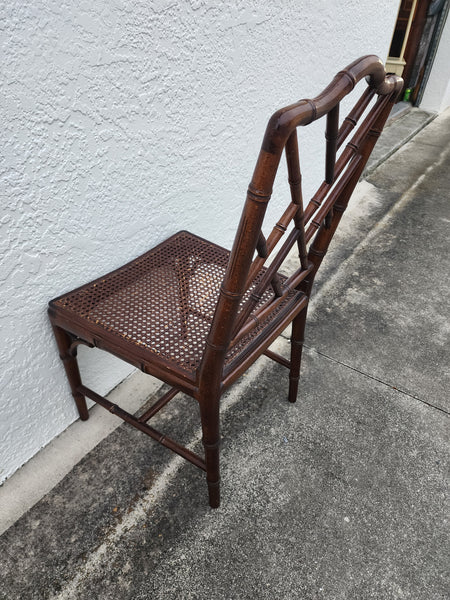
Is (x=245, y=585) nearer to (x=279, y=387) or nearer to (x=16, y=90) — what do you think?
(x=279, y=387)

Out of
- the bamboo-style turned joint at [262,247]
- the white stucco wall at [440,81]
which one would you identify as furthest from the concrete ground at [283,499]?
the white stucco wall at [440,81]

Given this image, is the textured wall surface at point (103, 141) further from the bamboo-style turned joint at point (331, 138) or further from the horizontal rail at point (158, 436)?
the bamboo-style turned joint at point (331, 138)

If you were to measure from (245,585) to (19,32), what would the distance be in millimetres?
1563

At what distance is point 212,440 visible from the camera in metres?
1.22

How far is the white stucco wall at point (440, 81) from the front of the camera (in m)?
5.14

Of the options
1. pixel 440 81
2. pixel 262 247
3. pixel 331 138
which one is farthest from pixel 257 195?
pixel 440 81

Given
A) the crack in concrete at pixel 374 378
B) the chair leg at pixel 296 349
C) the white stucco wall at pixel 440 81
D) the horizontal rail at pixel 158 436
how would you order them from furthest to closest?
1. the white stucco wall at pixel 440 81
2. the crack in concrete at pixel 374 378
3. the chair leg at pixel 296 349
4. the horizontal rail at pixel 158 436

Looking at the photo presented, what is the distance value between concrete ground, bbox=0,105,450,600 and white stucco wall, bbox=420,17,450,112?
15.0 feet

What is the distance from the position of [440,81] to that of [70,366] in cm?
590

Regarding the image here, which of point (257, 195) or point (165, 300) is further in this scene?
point (165, 300)

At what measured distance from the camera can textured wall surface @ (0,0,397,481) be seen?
110 centimetres

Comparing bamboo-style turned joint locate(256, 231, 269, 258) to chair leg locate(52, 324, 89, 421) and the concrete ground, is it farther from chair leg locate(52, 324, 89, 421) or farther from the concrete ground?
the concrete ground

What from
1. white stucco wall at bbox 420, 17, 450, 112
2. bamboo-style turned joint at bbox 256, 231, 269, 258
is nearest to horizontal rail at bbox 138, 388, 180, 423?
bamboo-style turned joint at bbox 256, 231, 269, 258

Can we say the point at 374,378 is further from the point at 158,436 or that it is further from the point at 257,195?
the point at 257,195
